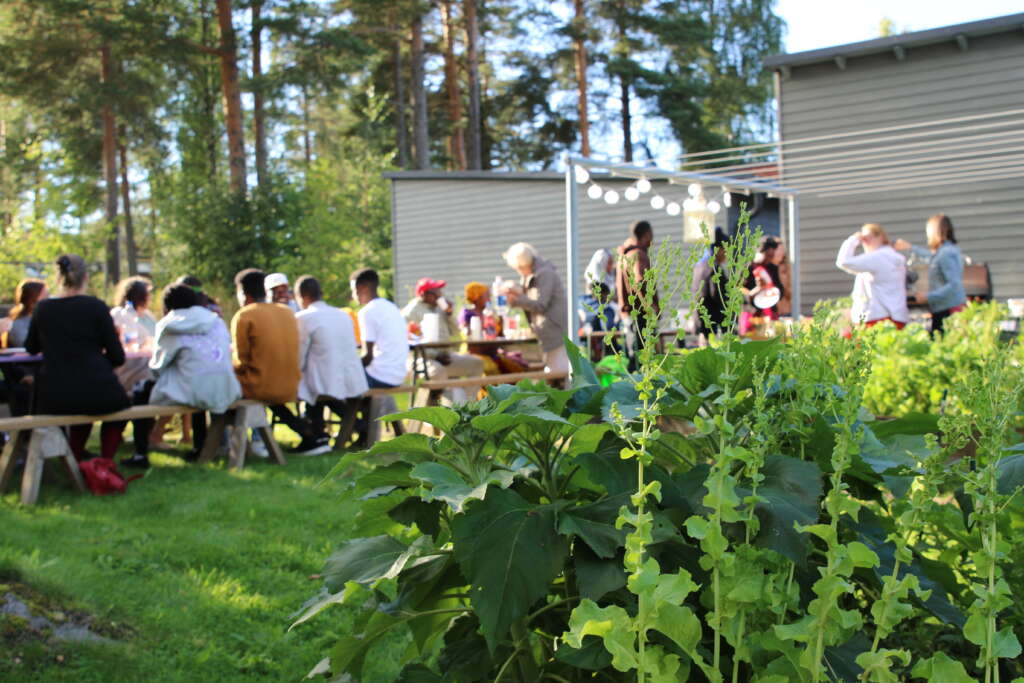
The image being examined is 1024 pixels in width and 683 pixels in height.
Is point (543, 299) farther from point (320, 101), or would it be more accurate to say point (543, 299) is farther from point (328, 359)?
point (320, 101)

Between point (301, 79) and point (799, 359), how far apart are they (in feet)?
78.4

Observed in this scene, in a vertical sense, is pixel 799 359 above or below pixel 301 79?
below

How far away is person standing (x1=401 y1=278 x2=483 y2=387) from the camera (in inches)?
359

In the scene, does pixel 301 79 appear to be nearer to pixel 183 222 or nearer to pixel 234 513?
pixel 183 222

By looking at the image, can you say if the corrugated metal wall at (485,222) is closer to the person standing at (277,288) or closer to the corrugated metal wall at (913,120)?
the corrugated metal wall at (913,120)

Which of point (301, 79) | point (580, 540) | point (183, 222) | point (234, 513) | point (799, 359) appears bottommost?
point (234, 513)

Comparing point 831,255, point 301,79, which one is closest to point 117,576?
point 831,255

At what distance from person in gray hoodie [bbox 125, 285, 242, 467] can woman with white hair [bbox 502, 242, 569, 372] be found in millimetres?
2713

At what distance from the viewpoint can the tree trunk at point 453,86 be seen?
1123 inches

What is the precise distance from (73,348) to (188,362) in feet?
Result: 2.95

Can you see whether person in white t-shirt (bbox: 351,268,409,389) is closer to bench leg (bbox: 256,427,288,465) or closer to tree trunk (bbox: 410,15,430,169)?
bench leg (bbox: 256,427,288,465)

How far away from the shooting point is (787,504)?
1246 millimetres

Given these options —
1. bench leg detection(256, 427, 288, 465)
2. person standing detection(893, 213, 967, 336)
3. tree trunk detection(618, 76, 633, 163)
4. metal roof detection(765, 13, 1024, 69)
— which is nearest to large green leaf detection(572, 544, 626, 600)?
bench leg detection(256, 427, 288, 465)

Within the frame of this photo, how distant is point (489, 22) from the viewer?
30719mm
